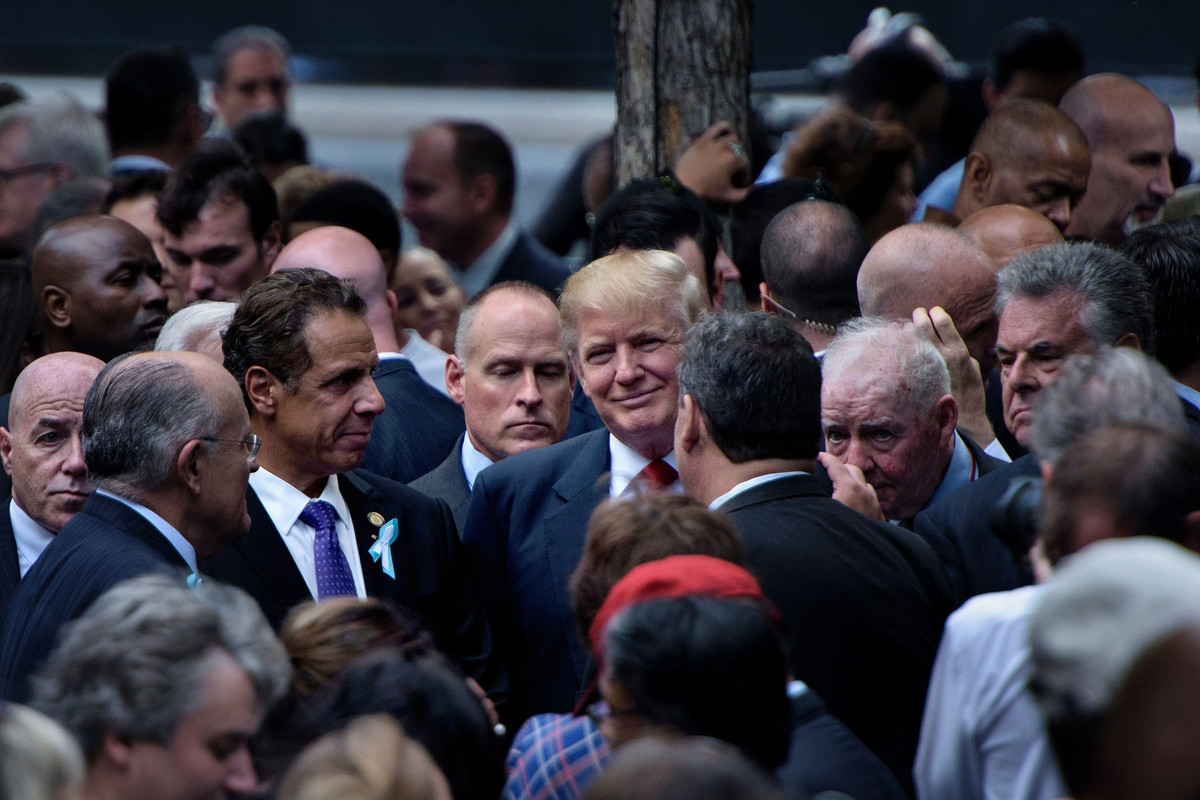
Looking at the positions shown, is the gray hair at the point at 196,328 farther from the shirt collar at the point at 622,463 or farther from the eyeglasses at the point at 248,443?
the shirt collar at the point at 622,463

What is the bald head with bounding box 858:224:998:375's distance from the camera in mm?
4789

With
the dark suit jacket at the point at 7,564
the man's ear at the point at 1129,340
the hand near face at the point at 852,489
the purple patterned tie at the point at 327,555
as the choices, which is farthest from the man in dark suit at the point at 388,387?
the man's ear at the point at 1129,340

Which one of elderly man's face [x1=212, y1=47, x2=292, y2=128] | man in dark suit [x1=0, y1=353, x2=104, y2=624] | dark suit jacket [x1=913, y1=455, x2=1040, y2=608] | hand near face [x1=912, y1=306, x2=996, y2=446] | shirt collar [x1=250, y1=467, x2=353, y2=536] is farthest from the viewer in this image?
elderly man's face [x1=212, y1=47, x2=292, y2=128]

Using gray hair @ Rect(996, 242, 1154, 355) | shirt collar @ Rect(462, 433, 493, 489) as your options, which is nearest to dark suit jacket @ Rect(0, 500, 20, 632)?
shirt collar @ Rect(462, 433, 493, 489)

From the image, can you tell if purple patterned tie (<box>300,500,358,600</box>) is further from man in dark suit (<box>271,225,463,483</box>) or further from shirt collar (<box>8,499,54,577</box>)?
man in dark suit (<box>271,225,463,483</box>)

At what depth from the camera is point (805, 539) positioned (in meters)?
3.18

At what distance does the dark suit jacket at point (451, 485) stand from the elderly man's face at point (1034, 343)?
1.60 metres

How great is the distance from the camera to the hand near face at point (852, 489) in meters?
3.77

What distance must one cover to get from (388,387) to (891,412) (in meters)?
1.74

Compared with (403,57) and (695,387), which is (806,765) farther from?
(403,57)

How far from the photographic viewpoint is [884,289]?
4.79m

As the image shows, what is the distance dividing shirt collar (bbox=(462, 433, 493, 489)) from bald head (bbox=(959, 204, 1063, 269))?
1.82 meters

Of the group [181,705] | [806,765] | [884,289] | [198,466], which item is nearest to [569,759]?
[806,765]

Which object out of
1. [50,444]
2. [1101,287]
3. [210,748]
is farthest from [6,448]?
[1101,287]
